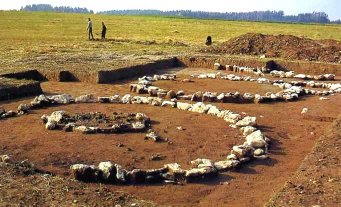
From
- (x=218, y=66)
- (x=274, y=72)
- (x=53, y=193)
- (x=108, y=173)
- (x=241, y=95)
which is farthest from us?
(x=218, y=66)

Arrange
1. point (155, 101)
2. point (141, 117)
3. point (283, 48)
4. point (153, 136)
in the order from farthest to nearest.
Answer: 1. point (283, 48)
2. point (155, 101)
3. point (141, 117)
4. point (153, 136)

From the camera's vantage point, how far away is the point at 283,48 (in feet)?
101

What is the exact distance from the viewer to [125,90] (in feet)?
65.0

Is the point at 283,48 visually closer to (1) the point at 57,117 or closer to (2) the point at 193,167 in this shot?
(1) the point at 57,117

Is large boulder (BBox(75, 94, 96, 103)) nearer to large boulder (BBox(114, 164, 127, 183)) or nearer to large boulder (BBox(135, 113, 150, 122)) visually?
large boulder (BBox(135, 113, 150, 122))

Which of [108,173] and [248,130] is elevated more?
[108,173]

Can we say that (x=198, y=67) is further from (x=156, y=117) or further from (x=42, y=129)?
(x=42, y=129)

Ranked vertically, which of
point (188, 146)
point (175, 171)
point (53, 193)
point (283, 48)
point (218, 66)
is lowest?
point (218, 66)

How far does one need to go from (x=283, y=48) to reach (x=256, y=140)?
2025 cm

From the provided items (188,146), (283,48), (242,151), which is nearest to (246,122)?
(188,146)

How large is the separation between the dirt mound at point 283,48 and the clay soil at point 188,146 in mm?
12371

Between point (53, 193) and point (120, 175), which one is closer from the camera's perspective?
point (53, 193)

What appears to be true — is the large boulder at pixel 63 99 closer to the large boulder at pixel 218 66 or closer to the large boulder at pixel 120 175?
the large boulder at pixel 120 175

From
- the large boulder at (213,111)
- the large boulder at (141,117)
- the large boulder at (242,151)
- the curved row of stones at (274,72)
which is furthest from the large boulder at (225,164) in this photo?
the curved row of stones at (274,72)
